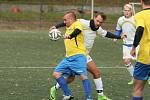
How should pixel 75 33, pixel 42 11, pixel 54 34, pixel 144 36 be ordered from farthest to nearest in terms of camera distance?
pixel 42 11
pixel 54 34
pixel 75 33
pixel 144 36

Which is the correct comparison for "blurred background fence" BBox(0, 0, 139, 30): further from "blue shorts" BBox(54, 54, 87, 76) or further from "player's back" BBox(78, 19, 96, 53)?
"blue shorts" BBox(54, 54, 87, 76)

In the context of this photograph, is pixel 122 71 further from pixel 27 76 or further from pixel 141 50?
pixel 141 50

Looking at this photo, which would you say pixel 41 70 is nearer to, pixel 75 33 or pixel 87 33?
pixel 87 33

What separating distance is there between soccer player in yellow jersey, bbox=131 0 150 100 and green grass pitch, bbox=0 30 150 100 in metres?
1.89

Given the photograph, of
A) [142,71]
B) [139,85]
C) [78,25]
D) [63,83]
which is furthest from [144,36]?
[63,83]

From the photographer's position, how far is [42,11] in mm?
39094

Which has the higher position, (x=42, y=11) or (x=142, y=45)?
(x=142, y=45)

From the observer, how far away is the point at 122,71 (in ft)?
50.1

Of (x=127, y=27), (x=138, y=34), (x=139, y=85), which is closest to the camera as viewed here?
(x=138, y=34)

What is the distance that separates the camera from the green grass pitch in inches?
440

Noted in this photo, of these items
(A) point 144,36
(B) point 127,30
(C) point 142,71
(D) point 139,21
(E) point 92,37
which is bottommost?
(B) point 127,30

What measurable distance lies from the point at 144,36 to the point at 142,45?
0.17m

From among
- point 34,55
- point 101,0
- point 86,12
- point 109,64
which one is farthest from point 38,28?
point 109,64

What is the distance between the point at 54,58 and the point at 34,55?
2.95 feet
